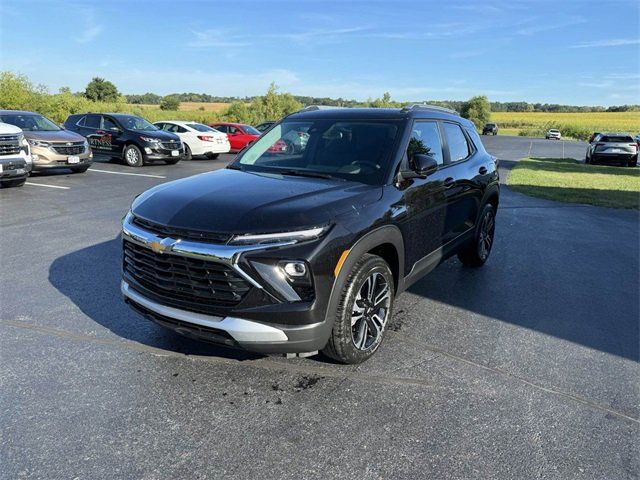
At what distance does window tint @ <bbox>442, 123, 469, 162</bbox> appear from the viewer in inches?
190

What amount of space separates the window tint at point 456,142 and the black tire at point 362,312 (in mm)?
1882

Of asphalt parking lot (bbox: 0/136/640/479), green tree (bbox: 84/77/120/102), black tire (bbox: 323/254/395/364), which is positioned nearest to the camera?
asphalt parking lot (bbox: 0/136/640/479)

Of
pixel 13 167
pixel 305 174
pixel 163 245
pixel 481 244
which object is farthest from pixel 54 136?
pixel 163 245

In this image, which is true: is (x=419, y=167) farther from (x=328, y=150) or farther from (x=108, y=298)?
(x=108, y=298)

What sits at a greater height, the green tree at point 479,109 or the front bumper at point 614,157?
the green tree at point 479,109

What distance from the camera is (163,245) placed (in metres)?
2.96

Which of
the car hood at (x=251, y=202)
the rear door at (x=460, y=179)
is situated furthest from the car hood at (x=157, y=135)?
the car hood at (x=251, y=202)

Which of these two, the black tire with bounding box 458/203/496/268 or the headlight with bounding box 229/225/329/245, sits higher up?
the headlight with bounding box 229/225/329/245

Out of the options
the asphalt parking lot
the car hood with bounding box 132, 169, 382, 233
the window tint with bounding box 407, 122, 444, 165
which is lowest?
the asphalt parking lot

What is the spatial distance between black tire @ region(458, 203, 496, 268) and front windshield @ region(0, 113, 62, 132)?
474 inches

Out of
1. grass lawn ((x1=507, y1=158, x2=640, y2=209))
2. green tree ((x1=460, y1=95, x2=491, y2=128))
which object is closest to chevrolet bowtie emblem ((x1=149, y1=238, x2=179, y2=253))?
grass lawn ((x1=507, y1=158, x2=640, y2=209))

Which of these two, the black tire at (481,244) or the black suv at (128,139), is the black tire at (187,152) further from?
the black tire at (481,244)

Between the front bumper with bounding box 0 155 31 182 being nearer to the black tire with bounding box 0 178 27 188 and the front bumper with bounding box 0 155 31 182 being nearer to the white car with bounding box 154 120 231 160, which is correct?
the black tire with bounding box 0 178 27 188

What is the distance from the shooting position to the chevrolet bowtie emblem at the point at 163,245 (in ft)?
9.61
